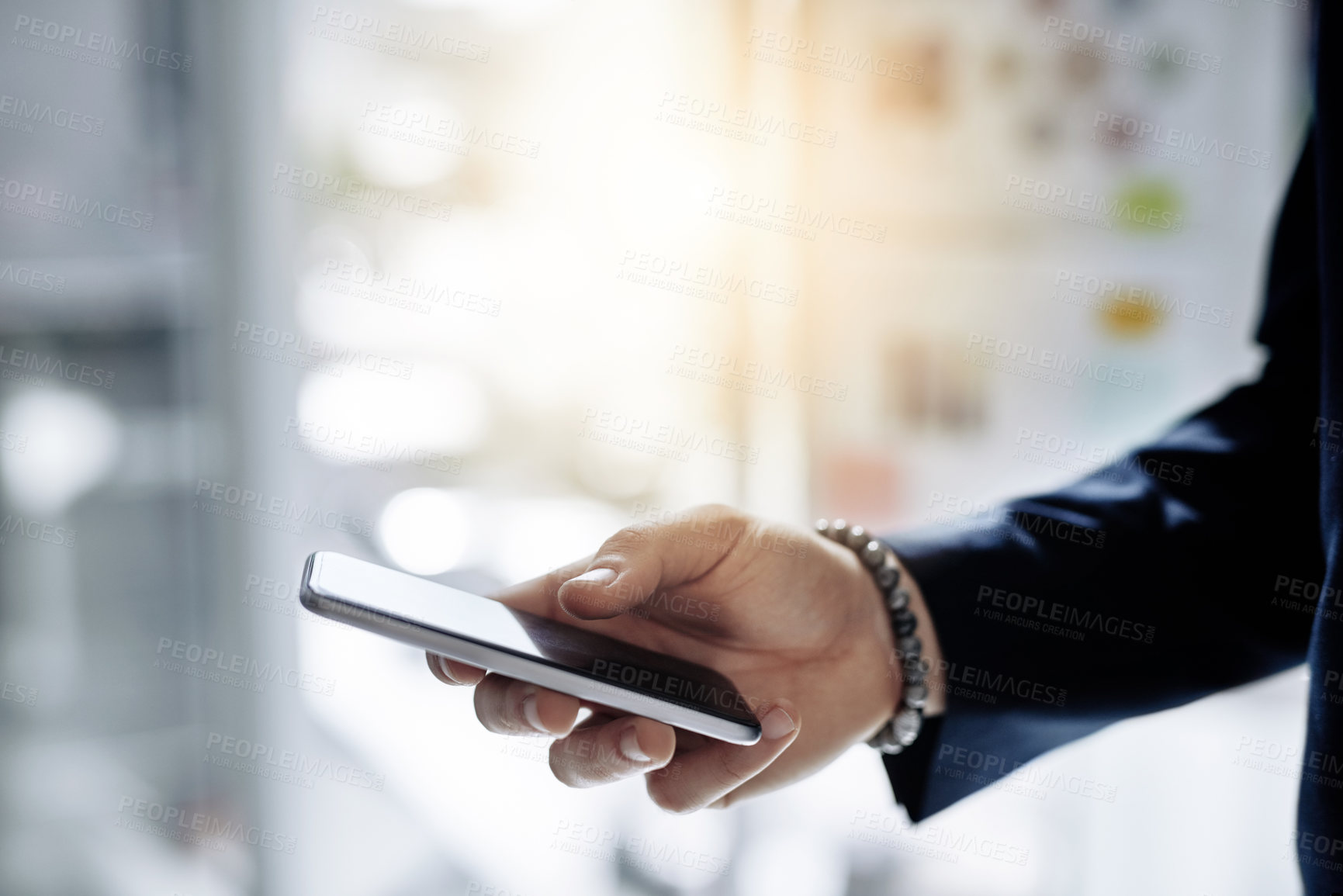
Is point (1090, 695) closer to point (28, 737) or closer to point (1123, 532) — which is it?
point (1123, 532)

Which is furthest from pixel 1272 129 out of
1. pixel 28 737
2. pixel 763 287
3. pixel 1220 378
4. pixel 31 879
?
pixel 31 879

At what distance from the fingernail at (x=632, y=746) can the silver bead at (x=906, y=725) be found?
0.75ft

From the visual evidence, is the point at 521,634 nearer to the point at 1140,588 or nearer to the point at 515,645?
the point at 515,645

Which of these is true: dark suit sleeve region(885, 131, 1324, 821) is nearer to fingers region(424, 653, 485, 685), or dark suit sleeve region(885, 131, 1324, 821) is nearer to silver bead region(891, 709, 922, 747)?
silver bead region(891, 709, 922, 747)

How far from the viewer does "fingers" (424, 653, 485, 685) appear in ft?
2.02

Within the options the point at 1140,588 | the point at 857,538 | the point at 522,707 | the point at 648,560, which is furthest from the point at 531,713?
the point at 1140,588

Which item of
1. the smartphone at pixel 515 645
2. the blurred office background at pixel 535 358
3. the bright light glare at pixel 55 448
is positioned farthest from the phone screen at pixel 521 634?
the bright light glare at pixel 55 448

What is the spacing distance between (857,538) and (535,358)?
1178 mm

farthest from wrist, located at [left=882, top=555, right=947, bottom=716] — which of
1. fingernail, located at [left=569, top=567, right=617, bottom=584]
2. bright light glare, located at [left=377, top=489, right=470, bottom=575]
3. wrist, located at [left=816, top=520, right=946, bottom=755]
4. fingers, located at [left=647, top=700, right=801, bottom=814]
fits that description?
bright light glare, located at [left=377, top=489, right=470, bottom=575]

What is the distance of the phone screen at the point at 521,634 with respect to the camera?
0.50 metres

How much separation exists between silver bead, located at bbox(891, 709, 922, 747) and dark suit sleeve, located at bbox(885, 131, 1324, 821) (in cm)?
1

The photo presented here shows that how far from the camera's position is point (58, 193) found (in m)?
1.42

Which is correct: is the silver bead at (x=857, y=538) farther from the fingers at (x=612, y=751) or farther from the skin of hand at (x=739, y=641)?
the fingers at (x=612, y=751)

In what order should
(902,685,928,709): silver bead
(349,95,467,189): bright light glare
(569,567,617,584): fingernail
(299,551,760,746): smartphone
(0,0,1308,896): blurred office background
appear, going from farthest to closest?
1. (349,95,467,189): bright light glare
2. (0,0,1308,896): blurred office background
3. (902,685,928,709): silver bead
4. (569,567,617,584): fingernail
5. (299,551,760,746): smartphone
